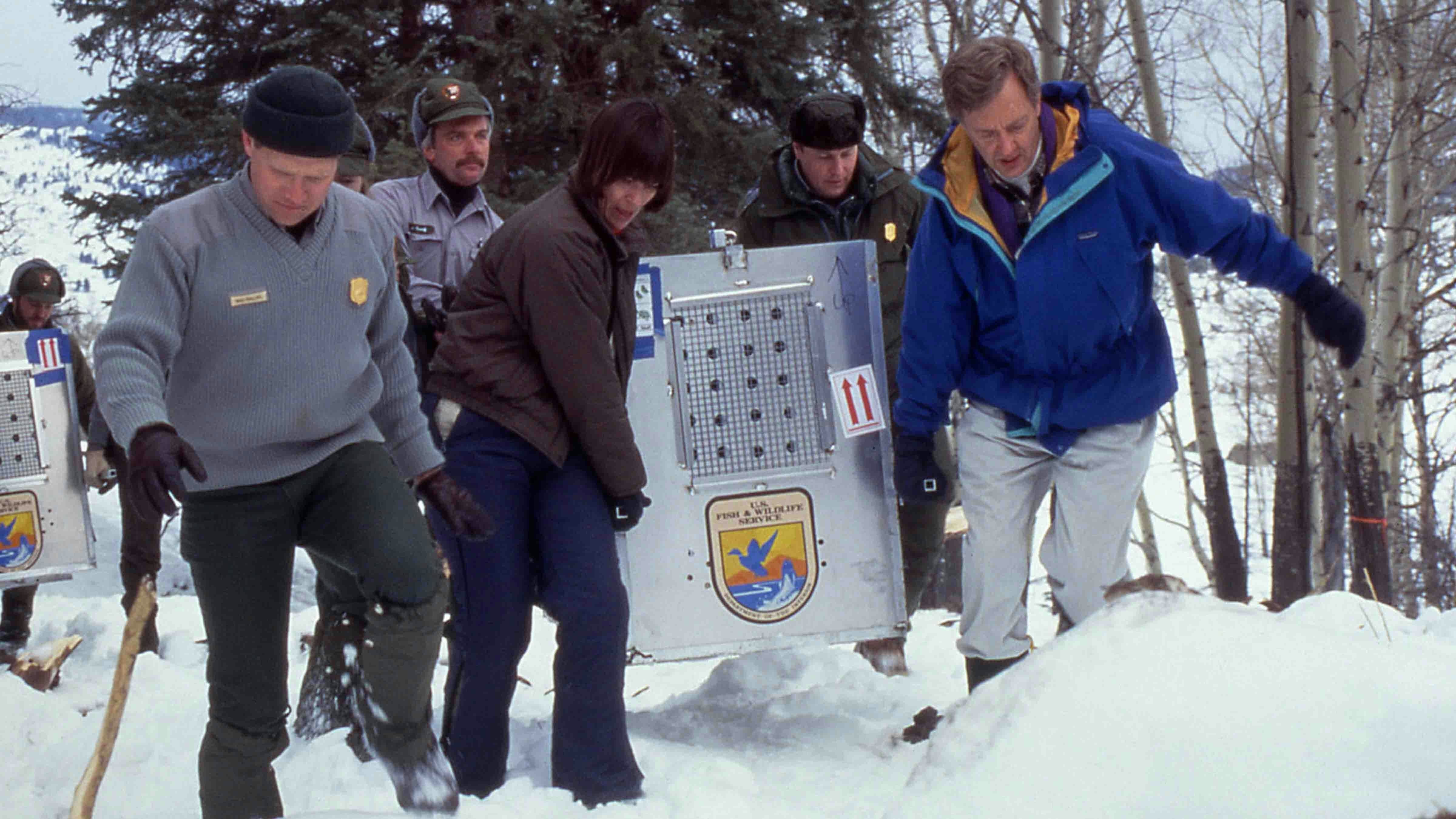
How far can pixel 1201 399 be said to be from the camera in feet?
27.5

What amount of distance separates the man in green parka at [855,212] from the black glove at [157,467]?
2202 mm

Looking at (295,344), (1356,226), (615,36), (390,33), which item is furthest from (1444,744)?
(390,33)

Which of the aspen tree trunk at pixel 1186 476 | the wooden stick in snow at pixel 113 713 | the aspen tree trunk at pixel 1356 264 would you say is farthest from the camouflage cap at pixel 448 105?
the aspen tree trunk at pixel 1186 476

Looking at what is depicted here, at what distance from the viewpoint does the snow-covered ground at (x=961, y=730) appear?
1.81 meters

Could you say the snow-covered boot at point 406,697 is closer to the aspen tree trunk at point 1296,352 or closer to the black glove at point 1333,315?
the black glove at point 1333,315

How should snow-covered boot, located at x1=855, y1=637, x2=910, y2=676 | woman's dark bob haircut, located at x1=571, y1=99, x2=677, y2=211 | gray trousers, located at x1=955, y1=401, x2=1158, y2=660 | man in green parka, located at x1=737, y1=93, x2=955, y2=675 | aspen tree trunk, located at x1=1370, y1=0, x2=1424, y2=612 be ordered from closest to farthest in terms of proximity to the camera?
woman's dark bob haircut, located at x1=571, y1=99, x2=677, y2=211, gray trousers, located at x1=955, y1=401, x2=1158, y2=660, man in green parka, located at x1=737, y1=93, x2=955, y2=675, snow-covered boot, located at x1=855, y1=637, x2=910, y2=676, aspen tree trunk, located at x1=1370, y1=0, x2=1424, y2=612

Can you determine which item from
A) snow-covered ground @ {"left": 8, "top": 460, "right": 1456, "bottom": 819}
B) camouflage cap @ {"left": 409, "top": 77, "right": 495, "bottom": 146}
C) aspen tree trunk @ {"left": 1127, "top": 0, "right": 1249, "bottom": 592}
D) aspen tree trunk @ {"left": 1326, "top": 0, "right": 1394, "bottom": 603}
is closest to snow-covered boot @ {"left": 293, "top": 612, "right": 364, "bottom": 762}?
snow-covered ground @ {"left": 8, "top": 460, "right": 1456, "bottom": 819}

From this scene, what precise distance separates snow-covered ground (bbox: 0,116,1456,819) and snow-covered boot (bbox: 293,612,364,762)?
0.26 meters

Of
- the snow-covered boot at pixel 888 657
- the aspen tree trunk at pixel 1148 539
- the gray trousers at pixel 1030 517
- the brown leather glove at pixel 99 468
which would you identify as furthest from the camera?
the aspen tree trunk at pixel 1148 539

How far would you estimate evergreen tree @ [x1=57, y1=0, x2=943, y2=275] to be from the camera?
8375mm

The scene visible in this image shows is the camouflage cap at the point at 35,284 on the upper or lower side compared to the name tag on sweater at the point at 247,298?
upper

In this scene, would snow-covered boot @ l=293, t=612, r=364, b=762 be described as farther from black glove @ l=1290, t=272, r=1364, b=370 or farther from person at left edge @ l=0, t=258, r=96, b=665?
person at left edge @ l=0, t=258, r=96, b=665

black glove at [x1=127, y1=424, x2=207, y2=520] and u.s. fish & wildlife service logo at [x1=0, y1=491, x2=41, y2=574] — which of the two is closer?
black glove at [x1=127, y1=424, x2=207, y2=520]

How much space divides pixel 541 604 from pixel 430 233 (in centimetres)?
156
